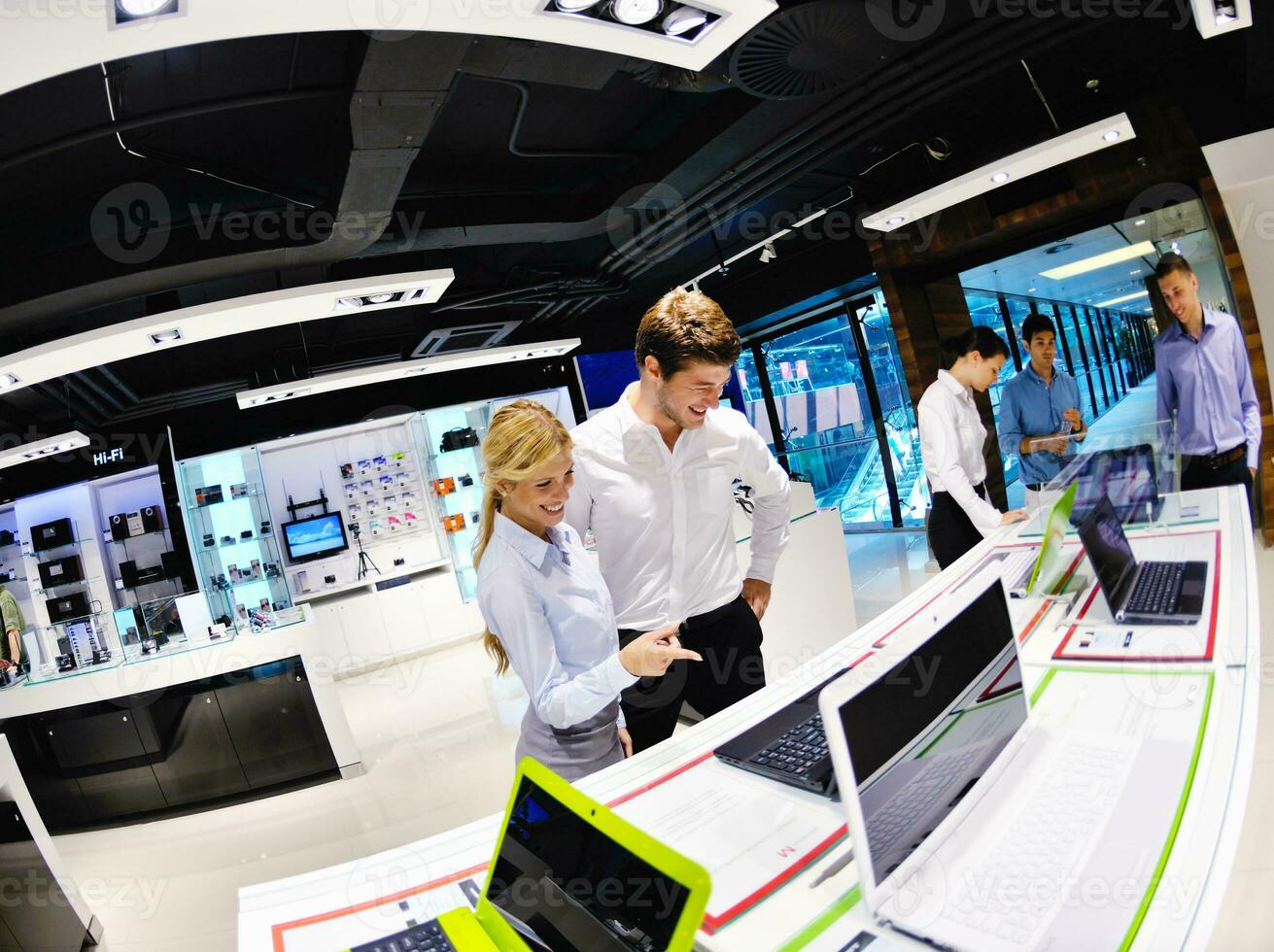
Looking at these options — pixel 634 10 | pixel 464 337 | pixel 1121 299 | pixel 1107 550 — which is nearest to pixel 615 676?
pixel 1107 550

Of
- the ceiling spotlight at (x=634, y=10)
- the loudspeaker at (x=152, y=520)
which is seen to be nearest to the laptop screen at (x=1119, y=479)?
the ceiling spotlight at (x=634, y=10)

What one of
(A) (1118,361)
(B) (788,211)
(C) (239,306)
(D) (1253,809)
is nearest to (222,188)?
(C) (239,306)

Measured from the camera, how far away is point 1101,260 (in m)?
5.86

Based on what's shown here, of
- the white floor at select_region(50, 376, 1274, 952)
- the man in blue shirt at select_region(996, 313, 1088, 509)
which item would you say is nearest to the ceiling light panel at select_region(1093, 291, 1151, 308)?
the man in blue shirt at select_region(996, 313, 1088, 509)

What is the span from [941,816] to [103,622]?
18.4 feet

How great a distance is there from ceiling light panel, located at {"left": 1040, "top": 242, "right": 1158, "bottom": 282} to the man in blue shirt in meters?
1.91

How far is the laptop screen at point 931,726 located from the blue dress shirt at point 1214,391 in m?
3.25

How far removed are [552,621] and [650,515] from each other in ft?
1.75

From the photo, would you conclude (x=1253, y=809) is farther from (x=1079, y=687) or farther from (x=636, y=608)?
(x=636, y=608)

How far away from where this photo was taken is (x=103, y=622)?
4848mm

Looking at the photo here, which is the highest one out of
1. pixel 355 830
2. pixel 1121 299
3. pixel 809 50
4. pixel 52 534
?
pixel 809 50

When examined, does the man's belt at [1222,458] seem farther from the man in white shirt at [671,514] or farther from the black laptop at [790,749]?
the black laptop at [790,749]

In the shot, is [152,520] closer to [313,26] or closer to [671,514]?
[313,26]

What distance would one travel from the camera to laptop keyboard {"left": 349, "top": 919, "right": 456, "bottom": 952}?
104cm
